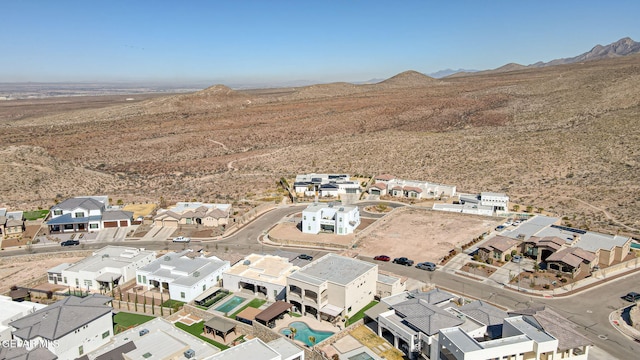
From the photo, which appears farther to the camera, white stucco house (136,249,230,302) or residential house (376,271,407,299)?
white stucco house (136,249,230,302)

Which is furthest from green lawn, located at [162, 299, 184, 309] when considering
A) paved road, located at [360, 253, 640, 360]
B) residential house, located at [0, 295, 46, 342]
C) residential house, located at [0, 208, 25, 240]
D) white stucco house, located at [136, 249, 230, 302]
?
residential house, located at [0, 208, 25, 240]

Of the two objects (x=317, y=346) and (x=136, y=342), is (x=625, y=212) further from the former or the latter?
(x=136, y=342)

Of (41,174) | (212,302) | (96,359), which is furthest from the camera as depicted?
(41,174)

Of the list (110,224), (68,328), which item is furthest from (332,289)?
(110,224)

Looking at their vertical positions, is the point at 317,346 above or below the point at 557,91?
below

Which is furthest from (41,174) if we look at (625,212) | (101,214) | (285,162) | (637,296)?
(625,212)

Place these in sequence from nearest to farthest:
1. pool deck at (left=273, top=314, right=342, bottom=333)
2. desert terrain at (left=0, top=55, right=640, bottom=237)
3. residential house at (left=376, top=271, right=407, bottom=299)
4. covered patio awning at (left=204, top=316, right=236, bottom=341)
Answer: covered patio awning at (left=204, top=316, right=236, bottom=341)
pool deck at (left=273, top=314, right=342, bottom=333)
residential house at (left=376, top=271, right=407, bottom=299)
desert terrain at (left=0, top=55, right=640, bottom=237)

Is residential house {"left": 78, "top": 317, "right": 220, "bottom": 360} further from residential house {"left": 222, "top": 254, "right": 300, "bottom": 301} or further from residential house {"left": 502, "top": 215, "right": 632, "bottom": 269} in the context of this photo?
residential house {"left": 502, "top": 215, "right": 632, "bottom": 269}
